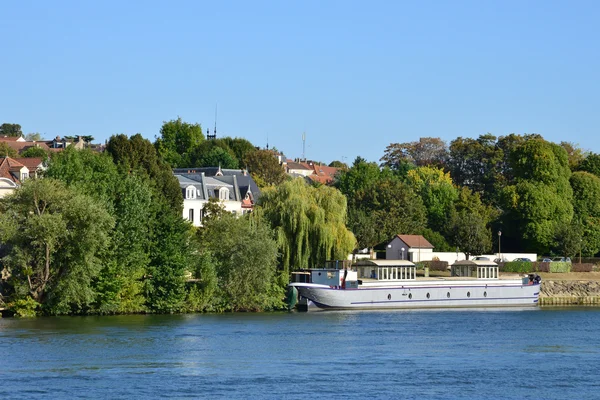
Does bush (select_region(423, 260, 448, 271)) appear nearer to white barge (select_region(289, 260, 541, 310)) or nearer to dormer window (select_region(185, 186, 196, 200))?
white barge (select_region(289, 260, 541, 310))

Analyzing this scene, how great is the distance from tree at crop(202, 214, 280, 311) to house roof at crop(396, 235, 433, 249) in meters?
29.3

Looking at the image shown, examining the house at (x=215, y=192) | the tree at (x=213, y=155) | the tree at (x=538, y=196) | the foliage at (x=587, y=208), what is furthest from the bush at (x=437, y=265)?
the tree at (x=213, y=155)

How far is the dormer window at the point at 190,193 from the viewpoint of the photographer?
95.3m

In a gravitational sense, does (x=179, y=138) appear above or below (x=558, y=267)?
above

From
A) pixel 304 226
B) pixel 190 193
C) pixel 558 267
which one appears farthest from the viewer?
pixel 190 193

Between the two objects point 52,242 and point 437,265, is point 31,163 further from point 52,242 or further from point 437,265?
point 52,242

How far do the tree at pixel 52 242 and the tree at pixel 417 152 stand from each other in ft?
337

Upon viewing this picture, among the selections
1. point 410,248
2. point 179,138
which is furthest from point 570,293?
point 179,138

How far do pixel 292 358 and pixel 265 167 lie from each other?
86.2m

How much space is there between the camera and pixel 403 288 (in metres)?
77.5

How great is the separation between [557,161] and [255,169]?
3888 cm

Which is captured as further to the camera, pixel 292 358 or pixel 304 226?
pixel 304 226

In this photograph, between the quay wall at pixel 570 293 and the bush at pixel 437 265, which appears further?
the bush at pixel 437 265

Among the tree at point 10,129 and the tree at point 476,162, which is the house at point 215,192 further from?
the tree at point 10,129
